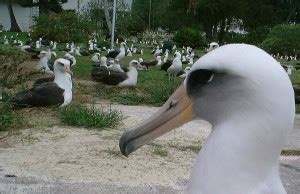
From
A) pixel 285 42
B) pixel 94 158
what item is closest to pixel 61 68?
pixel 94 158

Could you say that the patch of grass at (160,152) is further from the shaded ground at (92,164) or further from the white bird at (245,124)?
the white bird at (245,124)

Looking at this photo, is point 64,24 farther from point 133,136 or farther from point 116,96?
point 133,136

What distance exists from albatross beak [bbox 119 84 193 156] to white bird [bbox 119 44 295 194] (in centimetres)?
17

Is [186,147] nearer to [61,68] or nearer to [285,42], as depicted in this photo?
[61,68]

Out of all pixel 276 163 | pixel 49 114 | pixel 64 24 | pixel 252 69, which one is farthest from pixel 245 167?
pixel 64 24

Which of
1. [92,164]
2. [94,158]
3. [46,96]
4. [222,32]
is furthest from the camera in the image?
[222,32]

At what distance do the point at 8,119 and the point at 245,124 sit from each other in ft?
20.3

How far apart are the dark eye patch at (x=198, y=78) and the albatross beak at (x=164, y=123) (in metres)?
0.06

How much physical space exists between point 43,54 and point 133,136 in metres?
15.1

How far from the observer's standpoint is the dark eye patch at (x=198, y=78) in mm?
2010

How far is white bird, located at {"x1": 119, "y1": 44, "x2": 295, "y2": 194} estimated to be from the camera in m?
1.82

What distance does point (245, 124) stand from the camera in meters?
1.86

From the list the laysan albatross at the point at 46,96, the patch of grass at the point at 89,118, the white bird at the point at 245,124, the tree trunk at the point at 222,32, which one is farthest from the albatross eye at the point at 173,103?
the tree trunk at the point at 222,32

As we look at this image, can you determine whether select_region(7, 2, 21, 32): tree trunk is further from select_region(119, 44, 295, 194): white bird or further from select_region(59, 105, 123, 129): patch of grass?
select_region(119, 44, 295, 194): white bird
